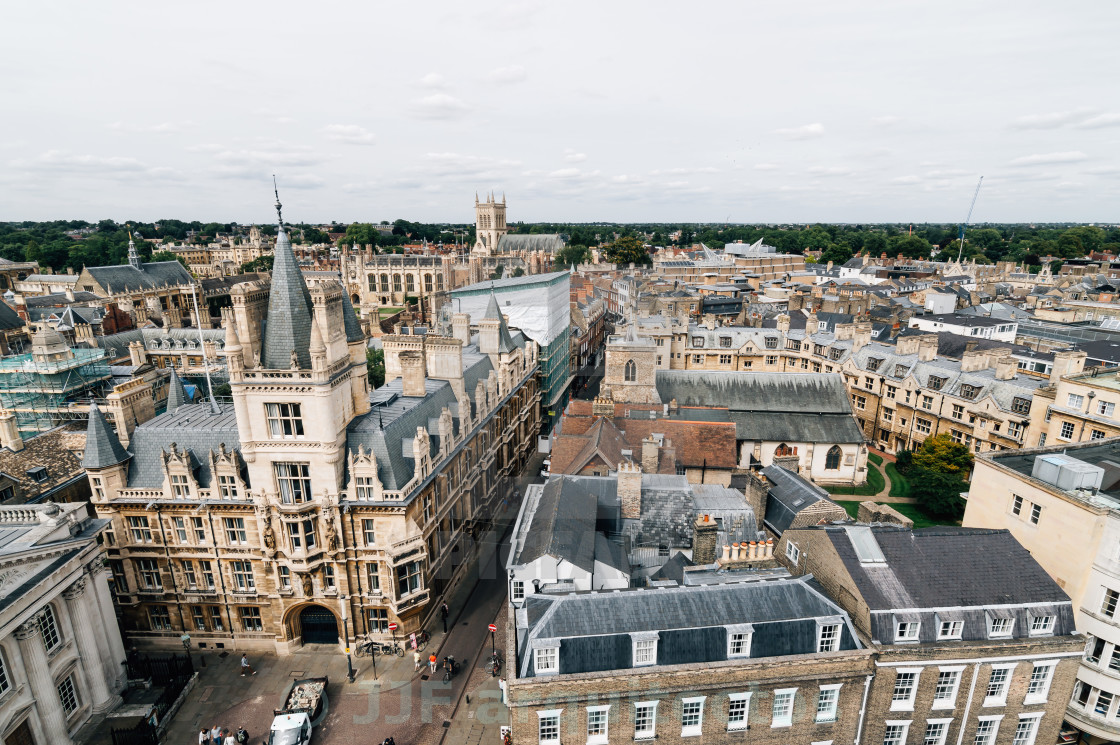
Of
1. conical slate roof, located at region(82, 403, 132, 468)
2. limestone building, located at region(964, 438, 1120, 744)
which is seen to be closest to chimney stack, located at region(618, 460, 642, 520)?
limestone building, located at region(964, 438, 1120, 744)

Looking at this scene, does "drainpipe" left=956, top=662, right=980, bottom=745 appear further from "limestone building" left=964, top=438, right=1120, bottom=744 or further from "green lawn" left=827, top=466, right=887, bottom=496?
"green lawn" left=827, top=466, right=887, bottom=496

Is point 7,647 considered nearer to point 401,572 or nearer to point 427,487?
point 401,572

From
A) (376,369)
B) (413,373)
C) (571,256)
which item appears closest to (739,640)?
(413,373)

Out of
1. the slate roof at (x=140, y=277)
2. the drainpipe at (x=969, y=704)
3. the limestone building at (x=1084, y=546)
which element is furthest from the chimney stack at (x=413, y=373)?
the slate roof at (x=140, y=277)

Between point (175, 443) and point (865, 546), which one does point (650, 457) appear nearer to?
point (865, 546)

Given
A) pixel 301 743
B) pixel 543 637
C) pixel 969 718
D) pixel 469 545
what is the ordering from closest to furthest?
1. pixel 543 637
2. pixel 969 718
3. pixel 301 743
4. pixel 469 545

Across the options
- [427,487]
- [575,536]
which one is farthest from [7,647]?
[575,536]
